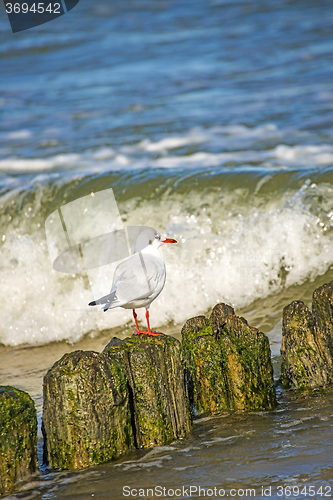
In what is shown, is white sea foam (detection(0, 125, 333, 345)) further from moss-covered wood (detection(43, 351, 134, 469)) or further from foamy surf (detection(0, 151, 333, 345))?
moss-covered wood (detection(43, 351, 134, 469))

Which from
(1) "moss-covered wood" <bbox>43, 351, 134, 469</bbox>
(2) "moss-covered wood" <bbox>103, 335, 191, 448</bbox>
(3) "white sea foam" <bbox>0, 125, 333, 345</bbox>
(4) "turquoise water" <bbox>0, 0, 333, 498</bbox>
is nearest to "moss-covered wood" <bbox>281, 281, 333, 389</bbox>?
(4) "turquoise water" <bbox>0, 0, 333, 498</bbox>

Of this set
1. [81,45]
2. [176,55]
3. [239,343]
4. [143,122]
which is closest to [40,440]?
[239,343]

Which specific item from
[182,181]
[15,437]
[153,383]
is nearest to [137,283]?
[153,383]

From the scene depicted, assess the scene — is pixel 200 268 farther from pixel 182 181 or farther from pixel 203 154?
pixel 203 154

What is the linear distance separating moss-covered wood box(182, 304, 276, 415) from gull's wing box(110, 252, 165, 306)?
1.58ft

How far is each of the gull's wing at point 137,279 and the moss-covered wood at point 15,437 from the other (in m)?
0.69

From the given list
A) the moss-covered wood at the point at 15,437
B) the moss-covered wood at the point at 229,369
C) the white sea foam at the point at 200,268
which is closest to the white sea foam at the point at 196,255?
the white sea foam at the point at 200,268

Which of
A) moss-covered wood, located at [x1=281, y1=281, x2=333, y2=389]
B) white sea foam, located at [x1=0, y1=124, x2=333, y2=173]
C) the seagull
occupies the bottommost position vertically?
moss-covered wood, located at [x1=281, y1=281, x2=333, y2=389]

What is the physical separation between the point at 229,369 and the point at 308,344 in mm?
564

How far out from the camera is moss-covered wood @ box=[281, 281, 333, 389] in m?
3.75

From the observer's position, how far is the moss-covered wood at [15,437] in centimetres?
275

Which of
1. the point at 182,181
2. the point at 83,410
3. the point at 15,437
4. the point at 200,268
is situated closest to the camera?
the point at 15,437

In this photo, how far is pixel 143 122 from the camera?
32.5ft

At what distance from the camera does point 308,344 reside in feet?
12.3
